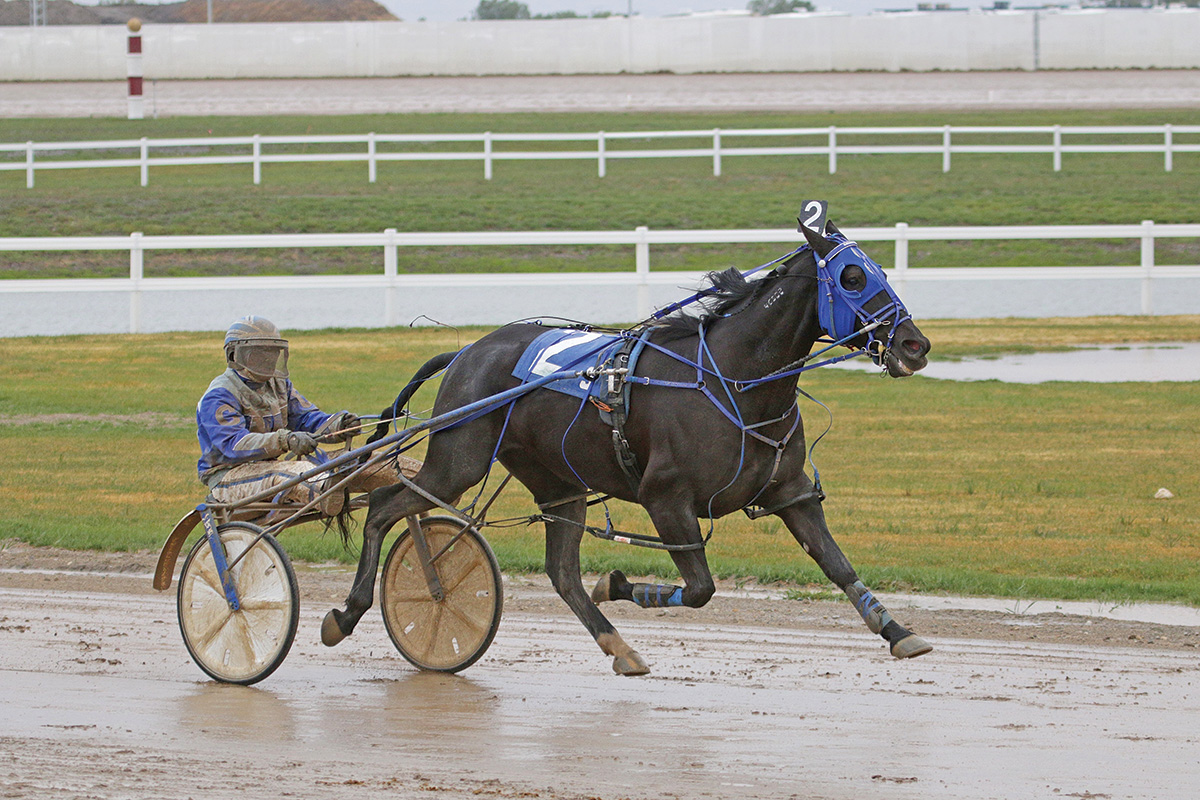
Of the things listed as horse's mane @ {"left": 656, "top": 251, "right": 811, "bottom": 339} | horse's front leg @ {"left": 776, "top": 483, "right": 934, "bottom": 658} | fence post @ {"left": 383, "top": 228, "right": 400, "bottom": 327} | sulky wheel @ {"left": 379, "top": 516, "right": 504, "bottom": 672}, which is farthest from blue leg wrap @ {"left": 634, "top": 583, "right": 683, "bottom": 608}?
fence post @ {"left": 383, "top": 228, "right": 400, "bottom": 327}

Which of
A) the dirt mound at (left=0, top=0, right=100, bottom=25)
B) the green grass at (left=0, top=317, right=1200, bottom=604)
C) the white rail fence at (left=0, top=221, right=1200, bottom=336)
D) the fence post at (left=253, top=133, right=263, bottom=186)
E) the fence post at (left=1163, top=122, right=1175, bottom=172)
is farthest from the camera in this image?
the dirt mound at (left=0, top=0, right=100, bottom=25)

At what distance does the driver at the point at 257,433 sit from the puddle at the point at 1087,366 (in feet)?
28.7

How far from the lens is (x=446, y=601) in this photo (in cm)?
702

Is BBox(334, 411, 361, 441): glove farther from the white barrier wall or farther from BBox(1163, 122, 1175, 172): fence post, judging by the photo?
the white barrier wall

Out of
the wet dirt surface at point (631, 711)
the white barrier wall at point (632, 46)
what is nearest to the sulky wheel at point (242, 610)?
the wet dirt surface at point (631, 711)

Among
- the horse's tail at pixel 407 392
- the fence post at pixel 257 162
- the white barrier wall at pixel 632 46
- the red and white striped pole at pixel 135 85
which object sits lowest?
the horse's tail at pixel 407 392

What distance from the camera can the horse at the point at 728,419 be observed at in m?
5.96

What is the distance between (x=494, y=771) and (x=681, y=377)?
1.80m

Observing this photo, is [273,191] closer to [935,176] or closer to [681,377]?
[935,176]

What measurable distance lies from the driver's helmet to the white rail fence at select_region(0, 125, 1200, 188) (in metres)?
22.3

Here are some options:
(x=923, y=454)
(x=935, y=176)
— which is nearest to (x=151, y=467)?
(x=923, y=454)

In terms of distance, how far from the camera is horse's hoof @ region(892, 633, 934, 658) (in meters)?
5.80

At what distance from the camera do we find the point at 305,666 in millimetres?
7074

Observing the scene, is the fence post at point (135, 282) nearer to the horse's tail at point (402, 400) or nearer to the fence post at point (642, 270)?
the fence post at point (642, 270)
